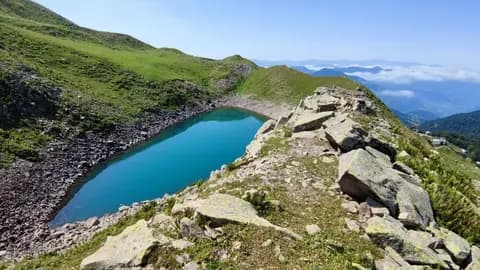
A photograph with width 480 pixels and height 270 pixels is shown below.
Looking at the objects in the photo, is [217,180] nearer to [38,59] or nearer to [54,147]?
[54,147]

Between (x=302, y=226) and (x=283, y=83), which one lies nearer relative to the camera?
(x=302, y=226)

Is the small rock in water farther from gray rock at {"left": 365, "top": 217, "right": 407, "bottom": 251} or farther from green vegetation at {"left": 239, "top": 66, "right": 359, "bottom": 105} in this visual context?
green vegetation at {"left": 239, "top": 66, "right": 359, "bottom": 105}

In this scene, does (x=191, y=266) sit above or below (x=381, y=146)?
below

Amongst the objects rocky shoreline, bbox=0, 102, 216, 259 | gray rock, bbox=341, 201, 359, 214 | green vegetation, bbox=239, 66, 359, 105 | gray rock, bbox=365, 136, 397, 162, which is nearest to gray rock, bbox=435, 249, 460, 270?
gray rock, bbox=341, 201, 359, 214

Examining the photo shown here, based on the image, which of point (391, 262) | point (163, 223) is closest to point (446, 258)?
point (391, 262)

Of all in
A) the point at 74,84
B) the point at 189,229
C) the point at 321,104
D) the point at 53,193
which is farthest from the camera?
the point at 74,84

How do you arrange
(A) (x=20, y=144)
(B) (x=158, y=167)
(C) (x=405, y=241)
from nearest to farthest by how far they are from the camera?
(C) (x=405, y=241) → (A) (x=20, y=144) → (B) (x=158, y=167)

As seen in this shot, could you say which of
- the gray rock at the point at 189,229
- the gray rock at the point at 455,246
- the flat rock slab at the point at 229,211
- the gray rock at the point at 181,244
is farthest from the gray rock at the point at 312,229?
the gray rock at the point at 455,246

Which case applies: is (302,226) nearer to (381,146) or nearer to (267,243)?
(267,243)

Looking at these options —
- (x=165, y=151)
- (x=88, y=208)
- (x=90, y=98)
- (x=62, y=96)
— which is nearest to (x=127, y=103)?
(x=90, y=98)
